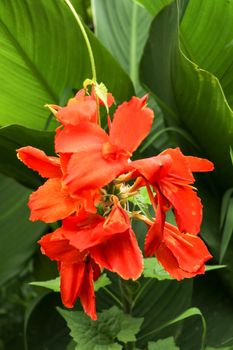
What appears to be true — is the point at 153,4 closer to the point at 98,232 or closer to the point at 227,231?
the point at 227,231

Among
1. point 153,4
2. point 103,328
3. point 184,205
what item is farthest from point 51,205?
point 153,4

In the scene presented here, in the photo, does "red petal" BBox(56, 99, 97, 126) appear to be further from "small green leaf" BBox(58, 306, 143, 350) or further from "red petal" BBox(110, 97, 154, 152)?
"small green leaf" BBox(58, 306, 143, 350)

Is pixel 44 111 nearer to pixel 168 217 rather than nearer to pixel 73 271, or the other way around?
pixel 168 217

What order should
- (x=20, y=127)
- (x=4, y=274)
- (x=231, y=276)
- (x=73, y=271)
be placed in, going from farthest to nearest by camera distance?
(x=4, y=274) → (x=231, y=276) → (x=20, y=127) → (x=73, y=271)

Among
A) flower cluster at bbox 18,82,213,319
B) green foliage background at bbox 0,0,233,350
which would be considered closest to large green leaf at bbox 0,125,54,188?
green foliage background at bbox 0,0,233,350

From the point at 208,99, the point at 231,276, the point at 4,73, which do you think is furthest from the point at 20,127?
the point at 231,276

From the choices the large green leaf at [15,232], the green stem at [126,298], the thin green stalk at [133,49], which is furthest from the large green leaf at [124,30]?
the green stem at [126,298]

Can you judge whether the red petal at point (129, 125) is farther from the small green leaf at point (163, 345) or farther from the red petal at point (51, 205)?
the small green leaf at point (163, 345)
